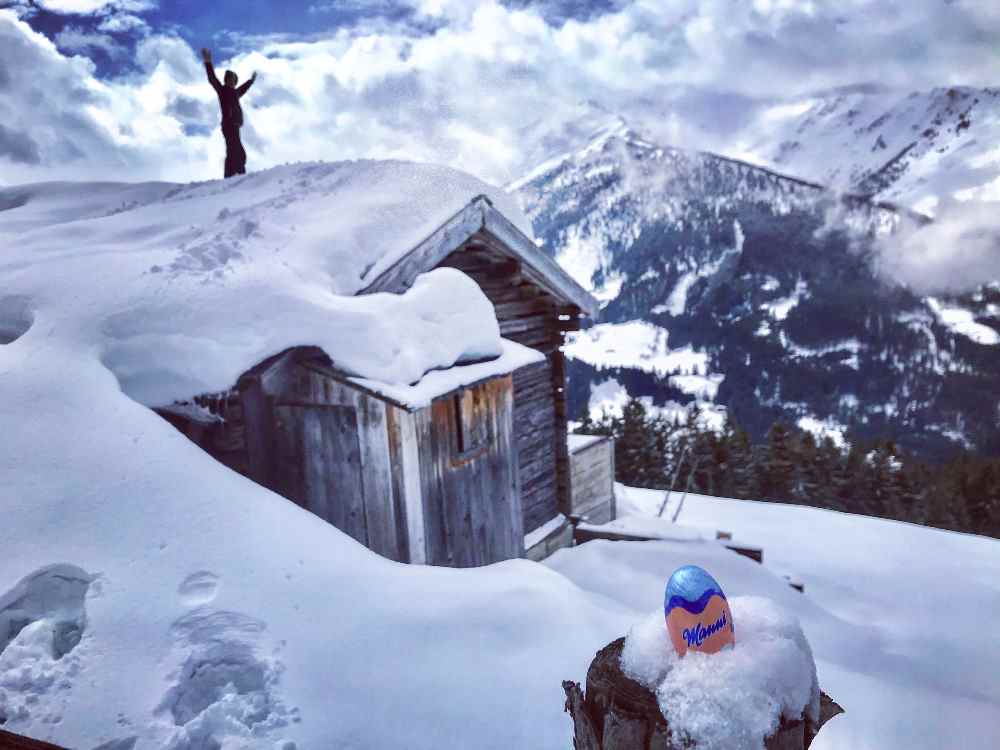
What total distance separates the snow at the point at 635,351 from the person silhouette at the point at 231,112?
124 metres

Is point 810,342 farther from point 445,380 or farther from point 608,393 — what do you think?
point 445,380

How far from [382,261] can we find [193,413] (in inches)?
90.7

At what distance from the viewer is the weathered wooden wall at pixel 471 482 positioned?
546 centimetres

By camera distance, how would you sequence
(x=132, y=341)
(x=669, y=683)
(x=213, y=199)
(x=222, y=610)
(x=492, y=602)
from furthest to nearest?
(x=213, y=199) → (x=132, y=341) → (x=492, y=602) → (x=222, y=610) → (x=669, y=683)

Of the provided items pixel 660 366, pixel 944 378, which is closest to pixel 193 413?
pixel 944 378

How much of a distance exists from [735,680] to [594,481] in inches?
446

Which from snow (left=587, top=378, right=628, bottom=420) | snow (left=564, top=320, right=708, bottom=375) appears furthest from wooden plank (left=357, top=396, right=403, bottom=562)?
snow (left=564, top=320, right=708, bottom=375)

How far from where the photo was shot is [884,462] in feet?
87.1

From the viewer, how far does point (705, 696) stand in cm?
137

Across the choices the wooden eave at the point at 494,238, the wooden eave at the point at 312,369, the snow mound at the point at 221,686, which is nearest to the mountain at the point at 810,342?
the wooden eave at the point at 494,238

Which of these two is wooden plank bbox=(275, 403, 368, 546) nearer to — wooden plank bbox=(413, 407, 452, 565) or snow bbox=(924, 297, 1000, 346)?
wooden plank bbox=(413, 407, 452, 565)

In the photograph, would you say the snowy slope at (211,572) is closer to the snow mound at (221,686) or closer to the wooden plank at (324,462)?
the snow mound at (221,686)

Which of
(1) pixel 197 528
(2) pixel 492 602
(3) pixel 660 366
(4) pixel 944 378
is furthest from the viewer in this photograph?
(3) pixel 660 366

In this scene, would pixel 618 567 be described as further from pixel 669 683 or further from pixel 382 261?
pixel 669 683
